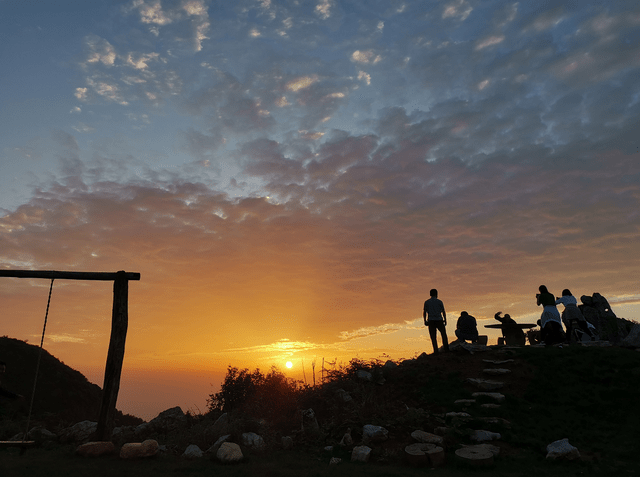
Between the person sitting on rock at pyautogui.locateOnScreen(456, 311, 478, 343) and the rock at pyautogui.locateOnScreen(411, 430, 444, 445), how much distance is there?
25.6ft

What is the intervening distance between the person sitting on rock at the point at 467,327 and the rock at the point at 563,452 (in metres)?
8.02

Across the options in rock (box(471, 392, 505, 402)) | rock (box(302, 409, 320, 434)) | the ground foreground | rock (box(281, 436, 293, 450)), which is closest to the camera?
the ground foreground

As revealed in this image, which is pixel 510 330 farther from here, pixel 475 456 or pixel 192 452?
pixel 192 452

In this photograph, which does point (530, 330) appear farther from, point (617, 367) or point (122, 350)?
point (122, 350)

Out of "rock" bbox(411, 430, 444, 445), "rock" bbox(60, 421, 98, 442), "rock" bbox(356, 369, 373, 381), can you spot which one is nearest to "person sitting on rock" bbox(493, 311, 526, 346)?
"rock" bbox(356, 369, 373, 381)

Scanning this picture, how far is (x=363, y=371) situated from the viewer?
16500 millimetres

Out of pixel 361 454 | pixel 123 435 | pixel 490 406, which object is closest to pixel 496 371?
pixel 490 406

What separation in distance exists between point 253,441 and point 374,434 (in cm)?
354

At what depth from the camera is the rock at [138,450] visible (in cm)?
1080

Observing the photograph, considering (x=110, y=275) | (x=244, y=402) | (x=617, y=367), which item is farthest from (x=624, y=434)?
(x=110, y=275)

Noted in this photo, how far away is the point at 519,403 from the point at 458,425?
270cm

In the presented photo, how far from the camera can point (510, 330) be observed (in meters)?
22.8

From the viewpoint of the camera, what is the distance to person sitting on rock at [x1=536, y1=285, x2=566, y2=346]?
59.2 feet

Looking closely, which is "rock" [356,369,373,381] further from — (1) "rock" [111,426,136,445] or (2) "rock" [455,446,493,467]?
(1) "rock" [111,426,136,445]
